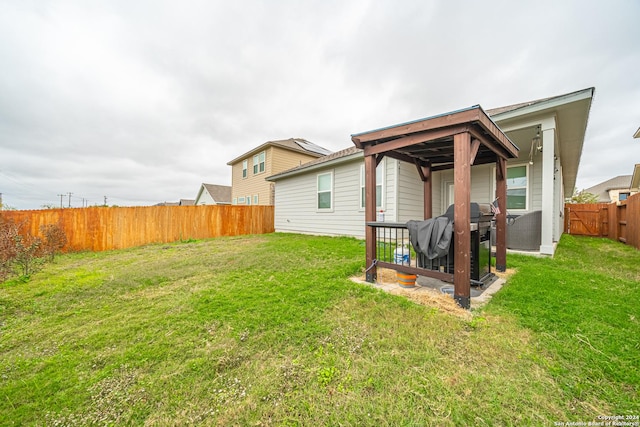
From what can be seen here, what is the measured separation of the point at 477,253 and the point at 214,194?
25510 millimetres

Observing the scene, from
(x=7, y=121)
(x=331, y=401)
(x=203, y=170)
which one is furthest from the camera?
(x=203, y=170)

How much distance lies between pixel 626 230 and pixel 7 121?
23408mm

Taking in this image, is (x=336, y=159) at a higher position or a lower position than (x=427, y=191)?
higher

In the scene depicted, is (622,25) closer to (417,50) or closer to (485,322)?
(417,50)

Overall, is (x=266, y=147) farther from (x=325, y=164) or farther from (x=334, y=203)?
(x=334, y=203)

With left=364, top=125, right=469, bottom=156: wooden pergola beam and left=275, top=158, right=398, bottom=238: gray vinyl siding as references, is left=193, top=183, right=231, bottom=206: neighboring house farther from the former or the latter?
left=364, top=125, right=469, bottom=156: wooden pergola beam

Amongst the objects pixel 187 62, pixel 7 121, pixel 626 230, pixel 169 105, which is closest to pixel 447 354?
pixel 187 62

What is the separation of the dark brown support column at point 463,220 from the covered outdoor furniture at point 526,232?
4352 millimetres

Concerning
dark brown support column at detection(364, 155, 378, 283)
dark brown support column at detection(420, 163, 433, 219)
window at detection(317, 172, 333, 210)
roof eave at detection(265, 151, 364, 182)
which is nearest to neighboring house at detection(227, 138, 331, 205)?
roof eave at detection(265, 151, 364, 182)

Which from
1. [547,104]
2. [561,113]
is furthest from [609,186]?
→ [547,104]

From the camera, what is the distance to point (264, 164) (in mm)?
15188

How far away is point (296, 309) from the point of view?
8.43 ft

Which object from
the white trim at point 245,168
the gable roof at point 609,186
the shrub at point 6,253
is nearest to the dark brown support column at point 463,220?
the shrub at point 6,253

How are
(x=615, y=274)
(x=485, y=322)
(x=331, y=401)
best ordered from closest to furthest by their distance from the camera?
(x=331, y=401)
(x=485, y=322)
(x=615, y=274)
